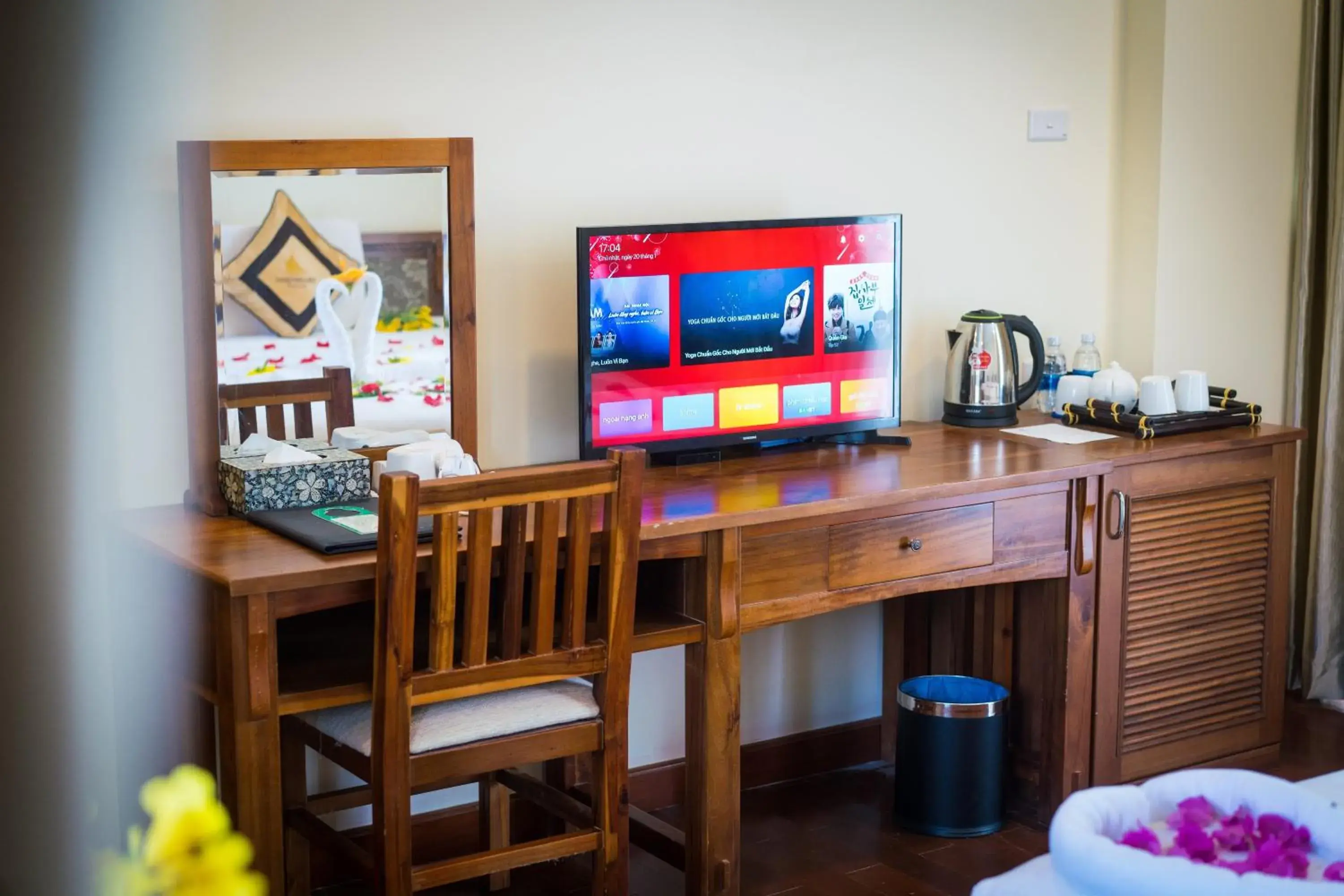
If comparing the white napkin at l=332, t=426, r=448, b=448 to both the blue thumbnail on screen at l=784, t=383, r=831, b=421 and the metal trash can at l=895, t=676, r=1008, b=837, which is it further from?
the metal trash can at l=895, t=676, r=1008, b=837

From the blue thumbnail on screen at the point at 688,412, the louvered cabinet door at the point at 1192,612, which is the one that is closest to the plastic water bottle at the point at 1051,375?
the louvered cabinet door at the point at 1192,612

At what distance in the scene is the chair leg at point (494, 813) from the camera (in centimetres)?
244

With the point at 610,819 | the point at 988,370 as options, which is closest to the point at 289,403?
the point at 610,819

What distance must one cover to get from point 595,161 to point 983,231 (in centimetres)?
99

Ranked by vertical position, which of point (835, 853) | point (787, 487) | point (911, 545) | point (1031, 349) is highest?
point (1031, 349)

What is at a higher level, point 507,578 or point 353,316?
point 353,316

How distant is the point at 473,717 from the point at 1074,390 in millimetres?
1643

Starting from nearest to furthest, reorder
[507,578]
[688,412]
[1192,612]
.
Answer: [507,578], [688,412], [1192,612]

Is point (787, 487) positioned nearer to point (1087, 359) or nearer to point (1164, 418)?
point (1164, 418)

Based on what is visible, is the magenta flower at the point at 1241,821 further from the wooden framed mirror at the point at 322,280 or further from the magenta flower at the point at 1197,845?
the wooden framed mirror at the point at 322,280

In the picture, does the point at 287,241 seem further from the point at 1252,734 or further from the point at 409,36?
the point at 1252,734

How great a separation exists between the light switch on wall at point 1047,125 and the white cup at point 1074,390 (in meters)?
0.56

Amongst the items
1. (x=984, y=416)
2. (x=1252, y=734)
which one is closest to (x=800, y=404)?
(x=984, y=416)

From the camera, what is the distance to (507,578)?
76.8 inches
